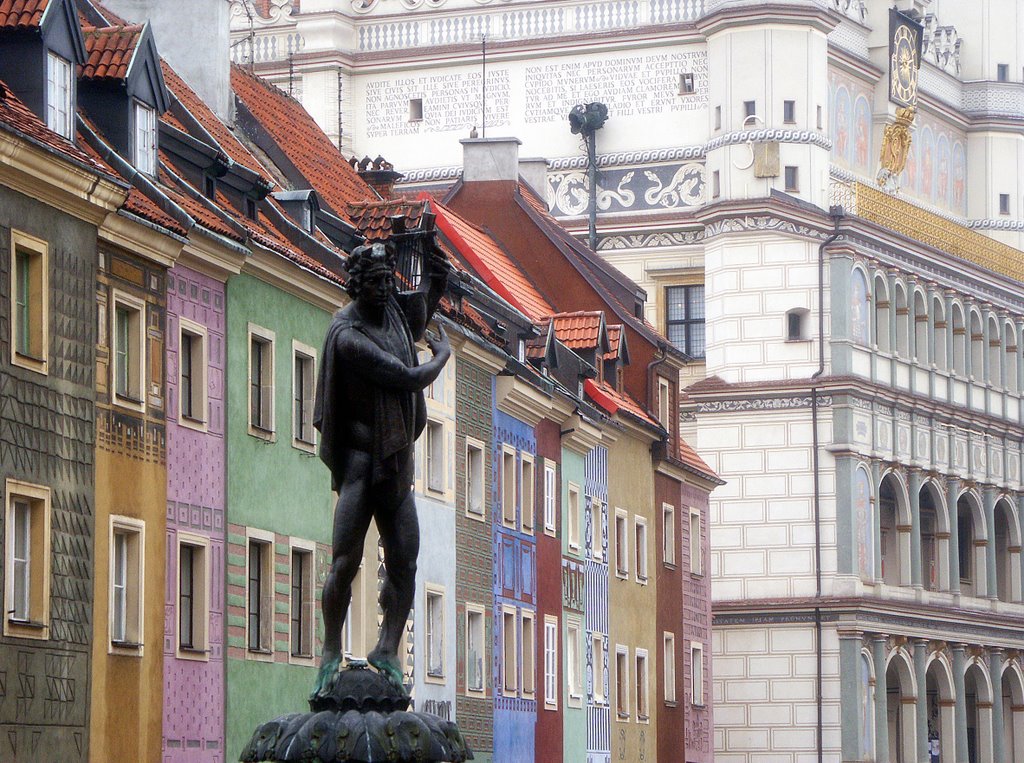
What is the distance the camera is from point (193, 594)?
34031 millimetres

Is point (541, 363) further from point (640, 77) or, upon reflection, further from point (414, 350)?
point (414, 350)

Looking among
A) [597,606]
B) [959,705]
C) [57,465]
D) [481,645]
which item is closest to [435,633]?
[481,645]

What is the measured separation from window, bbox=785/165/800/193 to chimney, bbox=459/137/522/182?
50.3 feet

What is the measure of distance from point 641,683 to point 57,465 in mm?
28942

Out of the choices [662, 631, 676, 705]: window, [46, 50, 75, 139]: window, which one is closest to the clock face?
[662, 631, 676, 705]: window

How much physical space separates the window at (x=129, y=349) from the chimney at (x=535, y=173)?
106 feet

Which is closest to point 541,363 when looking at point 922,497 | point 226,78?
point 226,78

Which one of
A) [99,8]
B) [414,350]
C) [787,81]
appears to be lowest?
[414,350]

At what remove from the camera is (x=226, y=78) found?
142 feet

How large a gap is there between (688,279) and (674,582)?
16857 mm

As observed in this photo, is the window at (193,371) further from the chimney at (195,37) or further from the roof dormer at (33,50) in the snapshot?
the chimney at (195,37)

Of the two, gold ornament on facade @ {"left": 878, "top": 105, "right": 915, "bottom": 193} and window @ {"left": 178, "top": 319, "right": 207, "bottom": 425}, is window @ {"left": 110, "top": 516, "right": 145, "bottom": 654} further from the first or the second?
gold ornament on facade @ {"left": 878, "top": 105, "right": 915, "bottom": 193}

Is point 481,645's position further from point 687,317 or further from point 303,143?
point 687,317

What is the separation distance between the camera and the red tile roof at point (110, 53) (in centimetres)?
3328
